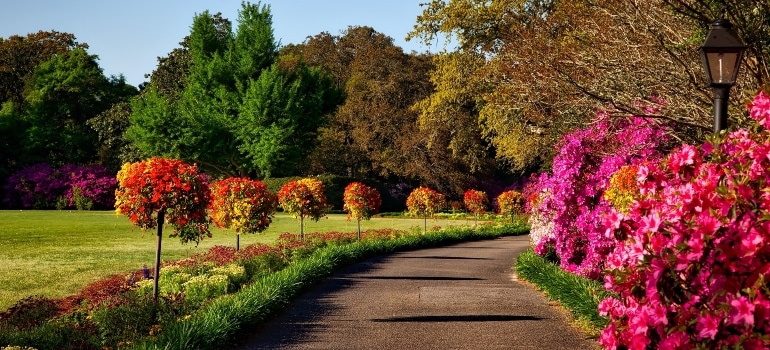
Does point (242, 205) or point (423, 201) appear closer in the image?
point (242, 205)

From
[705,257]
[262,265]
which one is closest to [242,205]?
[262,265]

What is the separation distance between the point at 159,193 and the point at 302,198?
39.6 feet

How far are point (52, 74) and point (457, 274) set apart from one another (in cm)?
5080

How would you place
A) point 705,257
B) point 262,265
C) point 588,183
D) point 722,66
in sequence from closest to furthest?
point 705,257 → point 722,66 → point 588,183 → point 262,265

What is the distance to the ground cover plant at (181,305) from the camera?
8.86m

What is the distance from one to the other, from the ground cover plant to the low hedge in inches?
0.5

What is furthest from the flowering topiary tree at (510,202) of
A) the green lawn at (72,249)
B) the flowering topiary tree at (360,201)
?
the flowering topiary tree at (360,201)

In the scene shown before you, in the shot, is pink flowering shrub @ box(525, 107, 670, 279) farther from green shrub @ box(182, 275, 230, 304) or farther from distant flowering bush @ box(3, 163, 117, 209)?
distant flowering bush @ box(3, 163, 117, 209)

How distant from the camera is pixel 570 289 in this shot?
11.6 m

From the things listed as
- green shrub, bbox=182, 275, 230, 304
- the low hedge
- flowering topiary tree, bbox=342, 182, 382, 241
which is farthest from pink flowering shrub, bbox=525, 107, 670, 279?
flowering topiary tree, bbox=342, 182, 382, 241

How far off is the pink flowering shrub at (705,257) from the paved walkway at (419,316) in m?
4.81

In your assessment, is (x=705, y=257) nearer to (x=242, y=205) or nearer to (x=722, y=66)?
(x=722, y=66)

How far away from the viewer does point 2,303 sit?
14.4m

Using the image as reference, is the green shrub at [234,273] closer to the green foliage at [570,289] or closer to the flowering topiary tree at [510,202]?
the green foliage at [570,289]
